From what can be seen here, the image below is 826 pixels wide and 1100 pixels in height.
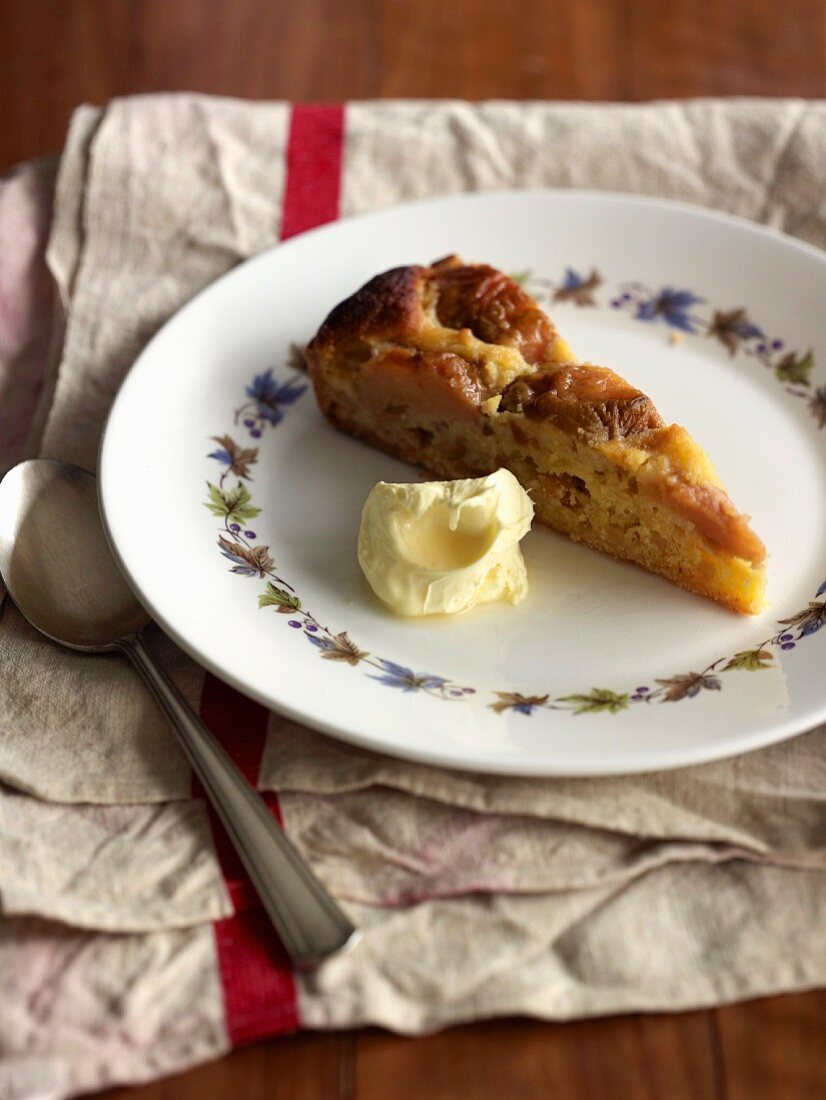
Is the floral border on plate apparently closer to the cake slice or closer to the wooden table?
the cake slice

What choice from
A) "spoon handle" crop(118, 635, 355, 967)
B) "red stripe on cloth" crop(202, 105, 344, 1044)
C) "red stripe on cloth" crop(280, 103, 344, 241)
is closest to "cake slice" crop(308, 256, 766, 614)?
"red stripe on cloth" crop(280, 103, 344, 241)

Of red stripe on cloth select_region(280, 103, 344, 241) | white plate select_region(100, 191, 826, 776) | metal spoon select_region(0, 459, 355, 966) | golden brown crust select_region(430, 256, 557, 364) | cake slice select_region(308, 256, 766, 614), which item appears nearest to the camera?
metal spoon select_region(0, 459, 355, 966)

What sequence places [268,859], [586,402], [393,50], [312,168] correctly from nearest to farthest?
[268,859], [586,402], [312,168], [393,50]

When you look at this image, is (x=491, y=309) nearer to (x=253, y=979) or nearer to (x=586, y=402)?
(x=586, y=402)

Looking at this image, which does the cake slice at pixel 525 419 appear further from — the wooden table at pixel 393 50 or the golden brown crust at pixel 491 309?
the wooden table at pixel 393 50

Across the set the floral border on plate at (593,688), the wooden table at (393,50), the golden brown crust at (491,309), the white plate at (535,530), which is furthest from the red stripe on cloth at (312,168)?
the golden brown crust at (491,309)

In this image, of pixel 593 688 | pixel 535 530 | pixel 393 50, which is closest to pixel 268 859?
pixel 593 688

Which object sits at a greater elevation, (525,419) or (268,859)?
(525,419)
